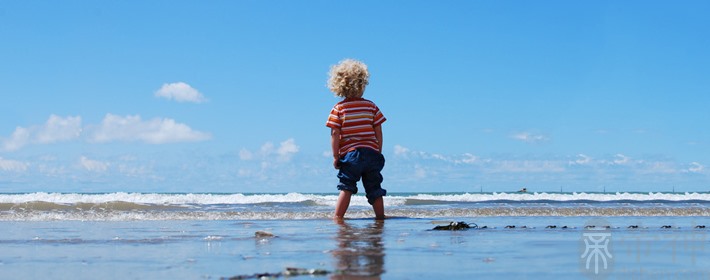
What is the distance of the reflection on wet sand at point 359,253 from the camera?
10.5ft

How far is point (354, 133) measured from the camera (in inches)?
291

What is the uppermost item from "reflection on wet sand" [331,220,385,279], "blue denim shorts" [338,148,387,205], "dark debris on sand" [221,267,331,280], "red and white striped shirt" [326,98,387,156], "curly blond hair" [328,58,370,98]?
"curly blond hair" [328,58,370,98]

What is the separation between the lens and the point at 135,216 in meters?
9.49

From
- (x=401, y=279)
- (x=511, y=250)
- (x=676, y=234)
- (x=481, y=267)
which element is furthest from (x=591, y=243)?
(x=401, y=279)

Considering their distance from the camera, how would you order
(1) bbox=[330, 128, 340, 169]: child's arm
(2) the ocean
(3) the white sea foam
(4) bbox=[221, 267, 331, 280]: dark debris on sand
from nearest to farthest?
1. (4) bbox=[221, 267, 331, 280]: dark debris on sand
2. (2) the ocean
3. (1) bbox=[330, 128, 340, 169]: child's arm
4. (3) the white sea foam

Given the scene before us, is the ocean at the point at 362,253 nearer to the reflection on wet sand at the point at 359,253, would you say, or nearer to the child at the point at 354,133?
the reflection on wet sand at the point at 359,253

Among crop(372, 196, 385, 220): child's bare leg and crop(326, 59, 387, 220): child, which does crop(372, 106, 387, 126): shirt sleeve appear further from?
crop(372, 196, 385, 220): child's bare leg

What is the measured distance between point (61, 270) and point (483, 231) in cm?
367

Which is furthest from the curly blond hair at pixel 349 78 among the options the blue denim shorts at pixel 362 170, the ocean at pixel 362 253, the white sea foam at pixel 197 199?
the white sea foam at pixel 197 199

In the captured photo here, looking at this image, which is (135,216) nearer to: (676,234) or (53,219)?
(53,219)

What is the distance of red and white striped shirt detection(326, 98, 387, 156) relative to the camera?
24.2ft

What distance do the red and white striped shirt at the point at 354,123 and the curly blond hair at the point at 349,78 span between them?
131 millimetres

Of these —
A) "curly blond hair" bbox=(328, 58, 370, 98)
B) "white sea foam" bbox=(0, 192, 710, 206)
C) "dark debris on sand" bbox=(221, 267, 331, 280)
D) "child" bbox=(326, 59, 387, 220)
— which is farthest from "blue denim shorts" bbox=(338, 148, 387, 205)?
"white sea foam" bbox=(0, 192, 710, 206)

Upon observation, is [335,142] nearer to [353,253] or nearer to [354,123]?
[354,123]
